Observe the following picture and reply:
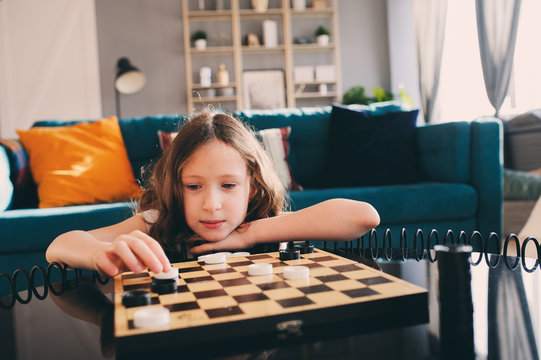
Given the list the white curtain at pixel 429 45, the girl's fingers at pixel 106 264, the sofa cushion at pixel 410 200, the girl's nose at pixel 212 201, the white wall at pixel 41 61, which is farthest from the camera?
the white wall at pixel 41 61

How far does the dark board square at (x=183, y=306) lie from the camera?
527mm

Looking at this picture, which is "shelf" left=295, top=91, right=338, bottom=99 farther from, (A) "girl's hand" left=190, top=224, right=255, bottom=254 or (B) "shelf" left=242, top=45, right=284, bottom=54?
(A) "girl's hand" left=190, top=224, right=255, bottom=254

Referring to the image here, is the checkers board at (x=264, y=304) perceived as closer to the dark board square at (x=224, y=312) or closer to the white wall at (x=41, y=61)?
the dark board square at (x=224, y=312)

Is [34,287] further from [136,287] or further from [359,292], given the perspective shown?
[359,292]

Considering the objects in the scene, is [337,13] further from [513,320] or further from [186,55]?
[513,320]

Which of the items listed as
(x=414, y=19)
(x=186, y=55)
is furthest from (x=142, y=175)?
(x=414, y=19)

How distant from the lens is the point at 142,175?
2484 millimetres

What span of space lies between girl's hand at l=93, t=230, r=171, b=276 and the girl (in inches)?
6.7

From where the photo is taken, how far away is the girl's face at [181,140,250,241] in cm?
97

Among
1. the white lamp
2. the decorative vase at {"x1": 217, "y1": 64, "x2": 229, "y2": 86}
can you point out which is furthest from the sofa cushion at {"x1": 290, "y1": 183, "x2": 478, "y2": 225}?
the decorative vase at {"x1": 217, "y1": 64, "x2": 229, "y2": 86}

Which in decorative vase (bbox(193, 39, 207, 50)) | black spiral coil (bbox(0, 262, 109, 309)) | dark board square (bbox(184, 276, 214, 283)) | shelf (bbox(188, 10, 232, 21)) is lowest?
black spiral coil (bbox(0, 262, 109, 309))

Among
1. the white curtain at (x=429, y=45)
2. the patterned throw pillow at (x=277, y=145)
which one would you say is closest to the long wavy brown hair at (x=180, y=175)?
the patterned throw pillow at (x=277, y=145)

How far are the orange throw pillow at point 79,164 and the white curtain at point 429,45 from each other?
3.11 m

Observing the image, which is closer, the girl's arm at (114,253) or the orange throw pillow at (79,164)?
the girl's arm at (114,253)
